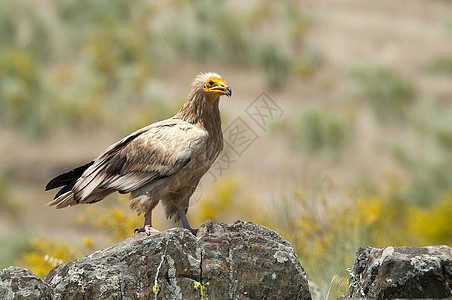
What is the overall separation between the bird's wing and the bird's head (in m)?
0.33

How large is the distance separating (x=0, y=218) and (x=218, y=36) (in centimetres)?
1492

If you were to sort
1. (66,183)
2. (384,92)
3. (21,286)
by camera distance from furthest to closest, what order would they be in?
(384,92), (66,183), (21,286)

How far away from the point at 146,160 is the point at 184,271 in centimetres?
163

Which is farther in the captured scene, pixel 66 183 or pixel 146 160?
pixel 66 183

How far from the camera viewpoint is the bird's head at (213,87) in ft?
19.5

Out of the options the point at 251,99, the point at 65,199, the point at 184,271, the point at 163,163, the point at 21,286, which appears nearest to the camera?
the point at 21,286

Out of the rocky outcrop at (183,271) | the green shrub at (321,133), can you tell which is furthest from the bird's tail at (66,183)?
the green shrub at (321,133)

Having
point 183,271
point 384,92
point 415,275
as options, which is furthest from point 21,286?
point 384,92

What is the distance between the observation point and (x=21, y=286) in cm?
409

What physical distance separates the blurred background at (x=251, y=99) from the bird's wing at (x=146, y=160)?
12.4 ft

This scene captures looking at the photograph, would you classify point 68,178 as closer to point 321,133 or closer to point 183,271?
point 183,271

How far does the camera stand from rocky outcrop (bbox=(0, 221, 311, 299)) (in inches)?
169

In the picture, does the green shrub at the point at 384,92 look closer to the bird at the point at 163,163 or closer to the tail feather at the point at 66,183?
the bird at the point at 163,163

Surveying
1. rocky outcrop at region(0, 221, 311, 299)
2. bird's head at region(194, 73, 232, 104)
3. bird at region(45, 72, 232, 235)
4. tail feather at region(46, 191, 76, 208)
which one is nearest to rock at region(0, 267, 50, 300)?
rocky outcrop at region(0, 221, 311, 299)
